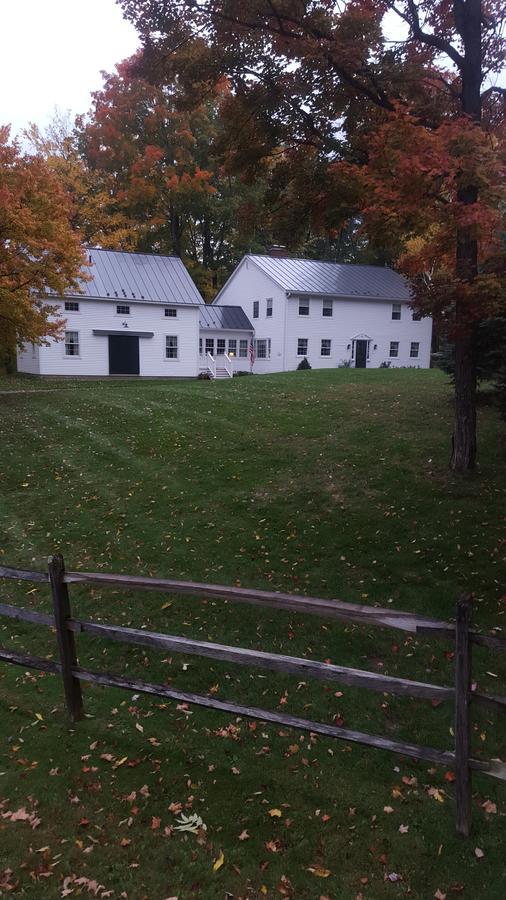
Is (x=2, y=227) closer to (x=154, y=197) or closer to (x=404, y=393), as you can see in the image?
(x=404, y=393)

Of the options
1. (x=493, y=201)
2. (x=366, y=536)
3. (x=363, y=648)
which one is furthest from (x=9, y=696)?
(x=493, y=201)

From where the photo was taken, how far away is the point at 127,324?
31.2 meters

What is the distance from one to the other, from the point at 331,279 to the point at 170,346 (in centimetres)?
1217

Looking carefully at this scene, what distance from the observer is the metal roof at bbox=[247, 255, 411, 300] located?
120 ft

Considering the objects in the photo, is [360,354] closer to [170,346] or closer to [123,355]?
[170,346]

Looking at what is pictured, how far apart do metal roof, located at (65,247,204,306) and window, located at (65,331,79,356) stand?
76.9 inches

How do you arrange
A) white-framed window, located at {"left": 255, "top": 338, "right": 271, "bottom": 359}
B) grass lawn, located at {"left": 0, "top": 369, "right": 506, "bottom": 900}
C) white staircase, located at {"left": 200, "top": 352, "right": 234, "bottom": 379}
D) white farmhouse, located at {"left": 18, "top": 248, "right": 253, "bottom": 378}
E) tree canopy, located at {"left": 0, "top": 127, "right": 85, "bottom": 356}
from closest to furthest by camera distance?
1. grass lawn, located at {"left": 0, "top": 369, "right": 506, "bottom": 900}
2. tree canopy, located at {"left": 0, "top": 127, "right": 85, "bottom": 356}
3. white farmhouse, located at {"left": 18, "top": 248, "right": 253, "bottom": 378}
4. white staircase, located at {"left": 200, "top": 352, "right": 234, "bottom": 379}
5. white-framed window, located at {"left": 255, "top": 338, "right": 271, "bottom": 359}

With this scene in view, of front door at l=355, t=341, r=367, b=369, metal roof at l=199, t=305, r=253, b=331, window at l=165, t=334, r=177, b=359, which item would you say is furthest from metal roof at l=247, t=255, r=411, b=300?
window at l=165, t=334, r=177, b=359

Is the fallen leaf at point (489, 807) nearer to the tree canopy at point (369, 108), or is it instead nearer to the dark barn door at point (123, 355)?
the tree canopy at point (369, 108)

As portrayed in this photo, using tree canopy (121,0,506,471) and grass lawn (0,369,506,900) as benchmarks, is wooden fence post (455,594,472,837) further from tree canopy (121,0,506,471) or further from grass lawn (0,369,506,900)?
tree canopy (121,0,506,471)

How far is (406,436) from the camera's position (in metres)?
12.1

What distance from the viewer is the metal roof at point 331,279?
36562mm

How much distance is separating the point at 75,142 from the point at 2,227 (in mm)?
30500

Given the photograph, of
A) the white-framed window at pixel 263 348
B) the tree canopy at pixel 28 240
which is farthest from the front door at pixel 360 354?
the tree canopy at pixel 28 240
